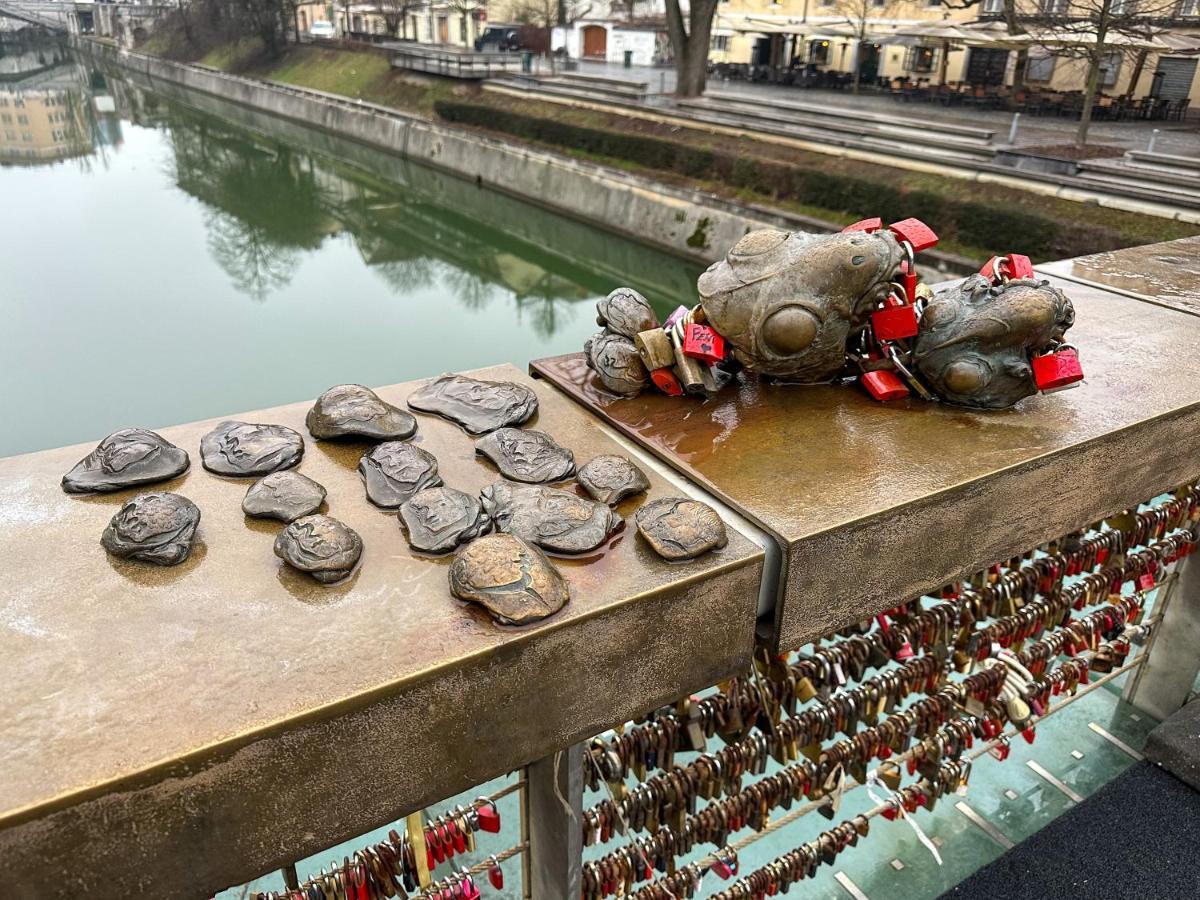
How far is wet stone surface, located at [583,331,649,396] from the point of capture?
9.03 feet

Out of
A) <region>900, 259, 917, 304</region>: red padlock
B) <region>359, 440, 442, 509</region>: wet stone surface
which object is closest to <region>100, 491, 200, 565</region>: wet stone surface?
<region>359, 440, 442, 509</region>: wet stone surface

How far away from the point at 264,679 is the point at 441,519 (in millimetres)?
568

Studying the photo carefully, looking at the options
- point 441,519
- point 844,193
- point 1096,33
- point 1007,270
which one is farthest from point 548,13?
point 441,519

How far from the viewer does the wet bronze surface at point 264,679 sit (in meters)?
1.48

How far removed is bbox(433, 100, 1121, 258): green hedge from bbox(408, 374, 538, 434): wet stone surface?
1102 centimetres

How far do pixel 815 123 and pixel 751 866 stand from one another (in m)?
16.0

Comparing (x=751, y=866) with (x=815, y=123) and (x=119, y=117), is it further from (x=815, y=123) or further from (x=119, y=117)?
(x=119, y=117)

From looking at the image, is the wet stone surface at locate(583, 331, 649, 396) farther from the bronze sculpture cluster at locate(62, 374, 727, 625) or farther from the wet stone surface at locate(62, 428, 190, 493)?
the wet stone surface at locate(62, 428, 190, 493)

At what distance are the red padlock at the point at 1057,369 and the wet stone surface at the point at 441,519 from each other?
1.75 m

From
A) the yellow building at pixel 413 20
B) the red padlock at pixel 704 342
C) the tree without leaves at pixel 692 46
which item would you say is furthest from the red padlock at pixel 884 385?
the yellow building at pixel 413 20

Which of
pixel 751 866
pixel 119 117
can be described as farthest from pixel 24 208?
pixel 751 866

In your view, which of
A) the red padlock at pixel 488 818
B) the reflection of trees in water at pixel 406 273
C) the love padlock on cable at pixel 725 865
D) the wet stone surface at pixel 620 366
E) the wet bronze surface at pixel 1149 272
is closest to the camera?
the red padlock at pixel 488 818

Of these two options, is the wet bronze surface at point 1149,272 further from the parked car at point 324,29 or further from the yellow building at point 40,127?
the parked car at point 324,29

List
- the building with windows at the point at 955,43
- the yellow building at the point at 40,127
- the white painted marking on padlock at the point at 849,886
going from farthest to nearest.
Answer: the yellow building at the point at 40,127 < the building with windows at the point at 955,43 < the white painted marking on padlock at the point at 849,886
